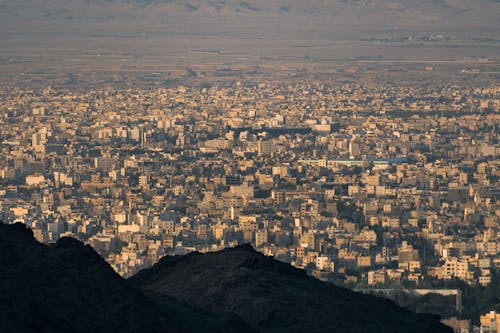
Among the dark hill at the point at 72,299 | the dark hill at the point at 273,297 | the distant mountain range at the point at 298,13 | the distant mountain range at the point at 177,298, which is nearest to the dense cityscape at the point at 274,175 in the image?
the dark hill at the point at 273,297

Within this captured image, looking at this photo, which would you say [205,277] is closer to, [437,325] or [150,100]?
[437,325]

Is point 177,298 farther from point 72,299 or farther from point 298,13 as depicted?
point 298,13

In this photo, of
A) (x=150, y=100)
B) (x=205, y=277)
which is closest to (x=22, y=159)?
(x=150, y=100)

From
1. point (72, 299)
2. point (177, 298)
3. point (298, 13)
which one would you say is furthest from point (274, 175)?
point (298, 13)

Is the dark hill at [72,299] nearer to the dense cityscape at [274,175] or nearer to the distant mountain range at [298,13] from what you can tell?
the dense cityscape at [274,175]

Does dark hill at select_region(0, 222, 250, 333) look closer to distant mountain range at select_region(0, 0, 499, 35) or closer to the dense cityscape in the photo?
the dense cityscape
